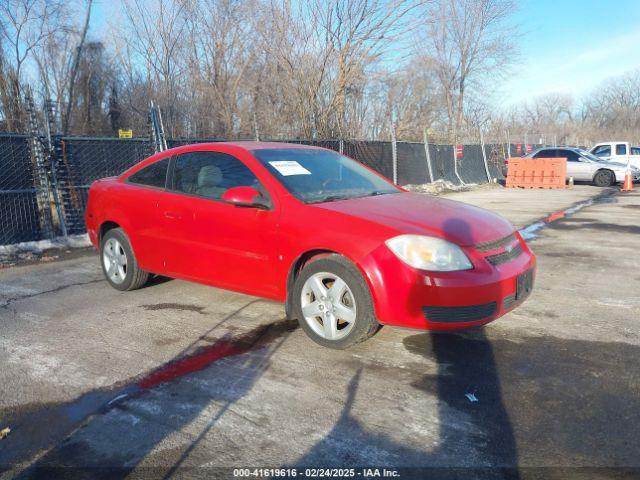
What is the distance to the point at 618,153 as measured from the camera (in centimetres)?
2127

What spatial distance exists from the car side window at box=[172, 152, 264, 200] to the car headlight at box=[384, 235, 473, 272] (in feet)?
4.32

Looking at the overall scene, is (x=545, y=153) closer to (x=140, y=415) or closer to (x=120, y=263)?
(x=120, y=263)

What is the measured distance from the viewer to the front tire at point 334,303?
3459mm

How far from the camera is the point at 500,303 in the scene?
11.4 feet

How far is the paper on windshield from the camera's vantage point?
167 inches

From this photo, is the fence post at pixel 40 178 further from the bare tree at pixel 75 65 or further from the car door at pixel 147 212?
the bare tree at pixel 75 65

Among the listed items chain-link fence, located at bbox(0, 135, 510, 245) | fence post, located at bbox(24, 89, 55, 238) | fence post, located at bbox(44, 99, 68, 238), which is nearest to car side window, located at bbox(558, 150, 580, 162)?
chain-link fence, located at bbox(0, 135, 510, 245)

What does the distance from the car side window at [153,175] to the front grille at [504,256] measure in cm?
312

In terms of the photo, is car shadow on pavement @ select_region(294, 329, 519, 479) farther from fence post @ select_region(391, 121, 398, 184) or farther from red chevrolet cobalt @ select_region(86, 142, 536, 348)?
fence post @ select_region(391, 121, 398, 184)

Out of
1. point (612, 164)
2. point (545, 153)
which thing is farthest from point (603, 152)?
point (545, 153)

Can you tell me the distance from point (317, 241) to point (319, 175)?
99cm

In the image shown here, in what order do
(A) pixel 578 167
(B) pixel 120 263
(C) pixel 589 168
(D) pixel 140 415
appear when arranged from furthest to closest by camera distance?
(A) pixel 578 167 < (C) pixel 589 168 < (B) pixel 120 263 < (D) pixel 140 415

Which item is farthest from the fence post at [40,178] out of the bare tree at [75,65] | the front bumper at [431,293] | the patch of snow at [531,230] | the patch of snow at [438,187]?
the bare tree at [75,65]

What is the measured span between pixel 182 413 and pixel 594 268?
207 inches
